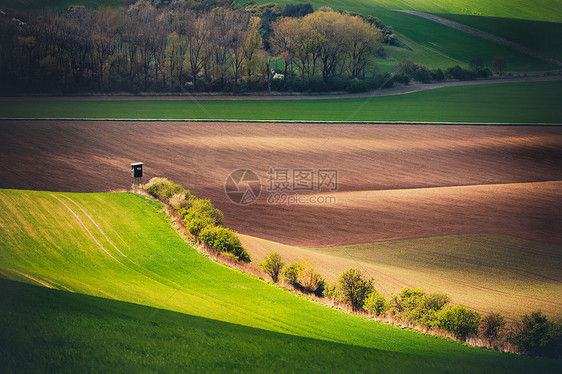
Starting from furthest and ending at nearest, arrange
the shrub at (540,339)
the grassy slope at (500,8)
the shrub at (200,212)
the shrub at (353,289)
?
the grassy slope at (500,8)
the shrub at (200,212)
the shrub at (353,289)
the shrub at (540,339)

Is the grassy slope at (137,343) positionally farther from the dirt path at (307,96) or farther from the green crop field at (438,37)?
the green crop field at (438,37)

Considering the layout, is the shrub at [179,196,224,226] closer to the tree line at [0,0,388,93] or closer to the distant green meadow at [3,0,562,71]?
the tree line at [0,0,388,93]

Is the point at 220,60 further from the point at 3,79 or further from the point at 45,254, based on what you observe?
the point at 45,254

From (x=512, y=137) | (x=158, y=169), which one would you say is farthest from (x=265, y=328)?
(x=512, y=137)

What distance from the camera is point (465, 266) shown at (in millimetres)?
20547

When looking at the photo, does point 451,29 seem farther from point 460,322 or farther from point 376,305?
point 460,322

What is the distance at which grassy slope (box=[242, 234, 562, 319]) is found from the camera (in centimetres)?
1733

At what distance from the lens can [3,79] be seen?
55.8 m

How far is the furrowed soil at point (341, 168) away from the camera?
85.6 feet

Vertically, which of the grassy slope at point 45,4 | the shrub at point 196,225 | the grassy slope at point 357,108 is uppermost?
the grassy slope at point 45,4

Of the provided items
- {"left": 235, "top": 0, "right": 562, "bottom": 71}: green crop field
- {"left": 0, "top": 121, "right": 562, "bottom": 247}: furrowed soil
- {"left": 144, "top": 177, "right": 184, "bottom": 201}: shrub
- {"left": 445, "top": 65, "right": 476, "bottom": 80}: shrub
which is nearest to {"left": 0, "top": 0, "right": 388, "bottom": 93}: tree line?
{"left": 235, "top": 0, "right": 562, "bottom": 71}: green crop field

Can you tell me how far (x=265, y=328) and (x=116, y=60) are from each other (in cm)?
6976

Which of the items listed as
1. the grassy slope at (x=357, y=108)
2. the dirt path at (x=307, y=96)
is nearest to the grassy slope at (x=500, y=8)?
the grassy slope at (x=357, y=108)

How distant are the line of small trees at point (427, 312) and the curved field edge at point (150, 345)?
92.6 inches
